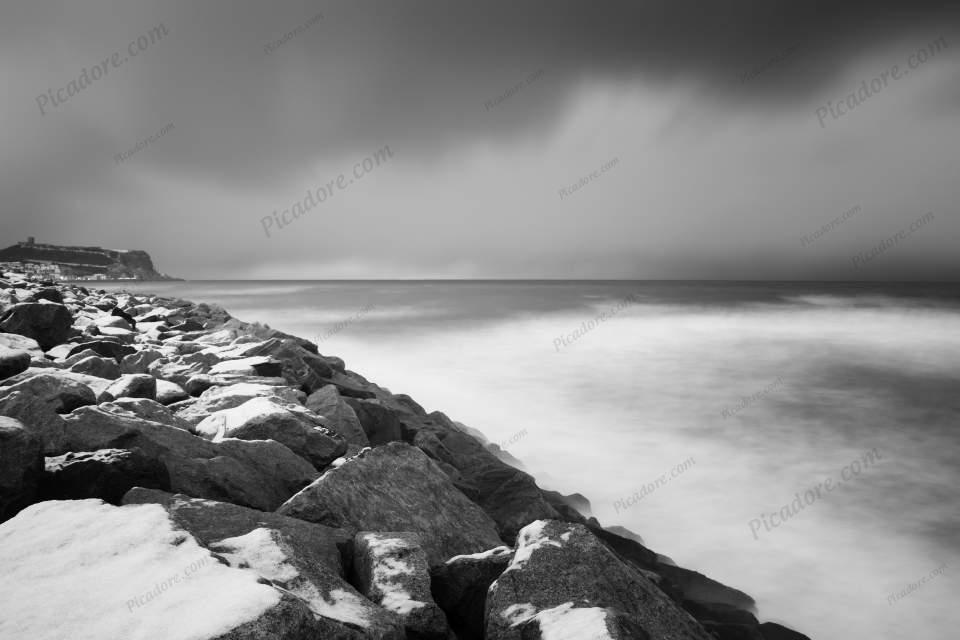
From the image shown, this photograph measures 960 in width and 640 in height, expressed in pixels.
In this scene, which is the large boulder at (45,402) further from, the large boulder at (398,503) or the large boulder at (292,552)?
the large boulder at (398,503)

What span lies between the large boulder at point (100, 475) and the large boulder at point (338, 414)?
3.00 metres

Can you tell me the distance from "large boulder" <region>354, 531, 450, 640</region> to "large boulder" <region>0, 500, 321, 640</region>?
0.77m

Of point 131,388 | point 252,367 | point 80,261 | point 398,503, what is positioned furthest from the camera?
point 80,261

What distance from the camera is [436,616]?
122 inches

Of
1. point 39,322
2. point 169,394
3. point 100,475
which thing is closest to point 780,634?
point 100,475

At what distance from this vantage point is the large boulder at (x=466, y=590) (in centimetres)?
338

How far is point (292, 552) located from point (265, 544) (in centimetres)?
20

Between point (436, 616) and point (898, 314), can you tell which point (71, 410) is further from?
point (898, 314)

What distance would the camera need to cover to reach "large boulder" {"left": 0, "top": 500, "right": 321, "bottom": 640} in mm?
2318

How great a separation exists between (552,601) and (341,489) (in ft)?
6.83

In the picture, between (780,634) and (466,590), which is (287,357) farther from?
(780,634)

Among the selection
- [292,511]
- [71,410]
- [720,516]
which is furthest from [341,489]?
[720,516]

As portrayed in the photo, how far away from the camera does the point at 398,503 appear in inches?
180

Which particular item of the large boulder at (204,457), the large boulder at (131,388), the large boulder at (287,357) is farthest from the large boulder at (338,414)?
the large boulder at (131,388)
